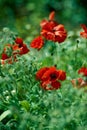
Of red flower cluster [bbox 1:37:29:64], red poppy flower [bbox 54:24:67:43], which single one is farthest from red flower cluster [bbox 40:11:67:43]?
red flower cluster [bbox 1:37:29:64]

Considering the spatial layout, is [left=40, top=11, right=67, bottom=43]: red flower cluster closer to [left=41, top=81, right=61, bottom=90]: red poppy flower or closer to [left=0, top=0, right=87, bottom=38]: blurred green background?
[left=41, top=81, right=61, bottom=90]: red poppy flower

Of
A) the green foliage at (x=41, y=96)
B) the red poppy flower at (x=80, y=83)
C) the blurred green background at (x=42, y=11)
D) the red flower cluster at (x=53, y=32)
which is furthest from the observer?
the blurred green background at (x=42, y=11)

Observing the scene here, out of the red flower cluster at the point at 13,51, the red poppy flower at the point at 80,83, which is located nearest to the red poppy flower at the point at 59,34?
the red flower cluster at the point at 13,51

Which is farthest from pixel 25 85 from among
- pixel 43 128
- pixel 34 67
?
pixel 43 128

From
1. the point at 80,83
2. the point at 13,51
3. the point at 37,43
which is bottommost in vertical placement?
the point at 80,83

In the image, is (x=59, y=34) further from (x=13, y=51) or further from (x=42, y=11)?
(x=42, y=11)

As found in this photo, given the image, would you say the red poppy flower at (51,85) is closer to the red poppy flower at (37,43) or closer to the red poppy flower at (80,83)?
the red poppy flower at (80,83)

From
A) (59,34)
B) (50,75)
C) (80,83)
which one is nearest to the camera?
(80,83)

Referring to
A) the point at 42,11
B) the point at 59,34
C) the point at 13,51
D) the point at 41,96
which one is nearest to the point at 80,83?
the point at 41,96

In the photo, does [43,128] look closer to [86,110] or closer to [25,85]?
[86,110]
